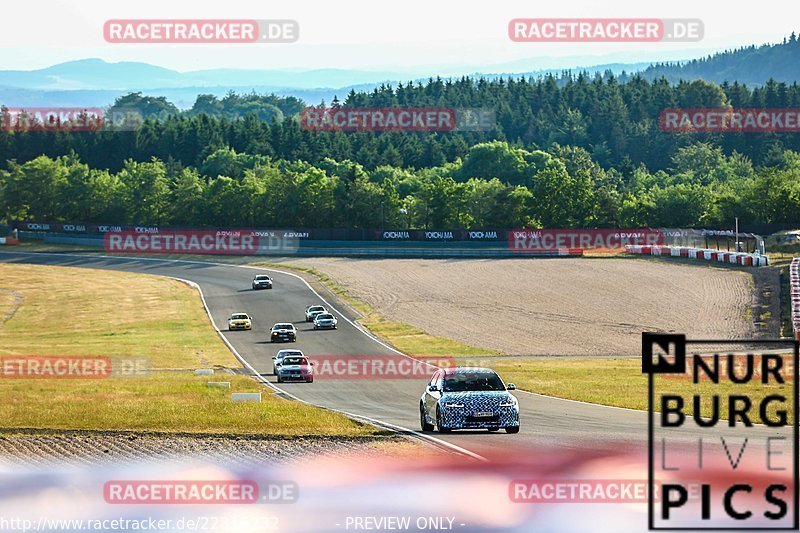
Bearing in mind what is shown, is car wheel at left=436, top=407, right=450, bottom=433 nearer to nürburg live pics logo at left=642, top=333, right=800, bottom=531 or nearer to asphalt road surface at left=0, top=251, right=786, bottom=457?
asphalt road surface at left=0, top=251, right=786, bottom=457

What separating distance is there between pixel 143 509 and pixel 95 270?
104033 millimetres

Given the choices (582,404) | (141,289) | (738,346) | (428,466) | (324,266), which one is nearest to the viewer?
(428,466)

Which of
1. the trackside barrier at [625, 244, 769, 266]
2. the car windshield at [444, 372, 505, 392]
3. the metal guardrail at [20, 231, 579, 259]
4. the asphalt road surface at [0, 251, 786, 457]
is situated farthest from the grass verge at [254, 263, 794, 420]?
the metal guardrail at [20, 231, 579, 259]

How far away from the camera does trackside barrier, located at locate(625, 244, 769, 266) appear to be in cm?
9281

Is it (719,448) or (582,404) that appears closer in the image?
(719,448)

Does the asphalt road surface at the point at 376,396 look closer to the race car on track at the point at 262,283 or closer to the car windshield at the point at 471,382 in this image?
the race car on track at the point at 262,283

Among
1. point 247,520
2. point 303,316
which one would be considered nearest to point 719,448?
point 247,520

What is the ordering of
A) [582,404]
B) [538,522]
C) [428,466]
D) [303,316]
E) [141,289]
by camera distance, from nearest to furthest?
[538,522], [428,466], [582,404], [303,316], [141,289]

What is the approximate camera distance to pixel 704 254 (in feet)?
328

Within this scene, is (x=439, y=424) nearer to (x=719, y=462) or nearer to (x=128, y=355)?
(x=719, y=462)

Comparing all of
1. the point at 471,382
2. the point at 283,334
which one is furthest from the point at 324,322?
the point at 471,382

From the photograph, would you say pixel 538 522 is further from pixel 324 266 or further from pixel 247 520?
pixel 324 266

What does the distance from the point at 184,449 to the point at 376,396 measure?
13.1m

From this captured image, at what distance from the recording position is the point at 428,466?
23781 millimetres
